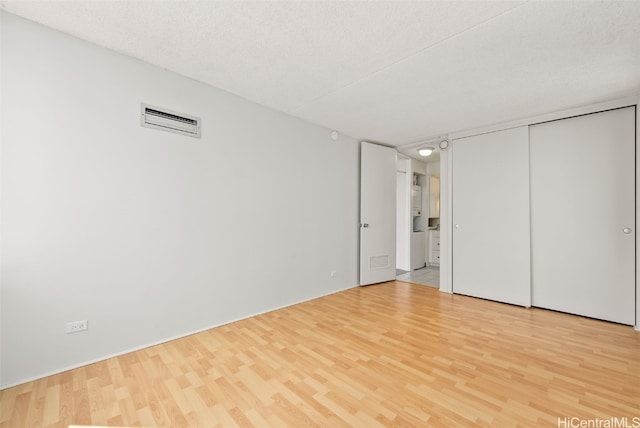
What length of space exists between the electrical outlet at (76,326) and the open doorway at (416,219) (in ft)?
15.8

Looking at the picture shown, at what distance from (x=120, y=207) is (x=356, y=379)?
241 cm

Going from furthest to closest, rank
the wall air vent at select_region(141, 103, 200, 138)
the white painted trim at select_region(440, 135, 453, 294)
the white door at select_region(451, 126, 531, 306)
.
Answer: the white painted trim at select_region(440, 135, 453, 294) → the white door at select_region(451, 126, 531, 306) → the wall air vent at select_region(141, 103, 200, 138)

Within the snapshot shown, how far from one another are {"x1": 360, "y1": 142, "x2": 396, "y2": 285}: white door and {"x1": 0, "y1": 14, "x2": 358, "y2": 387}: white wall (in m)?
1.57

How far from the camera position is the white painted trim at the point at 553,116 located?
2.93 metres

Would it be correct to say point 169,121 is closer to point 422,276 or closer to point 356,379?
point 356,379

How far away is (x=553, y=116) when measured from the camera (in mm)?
3348

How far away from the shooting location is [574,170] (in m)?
3.26

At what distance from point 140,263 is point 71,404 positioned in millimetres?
1043

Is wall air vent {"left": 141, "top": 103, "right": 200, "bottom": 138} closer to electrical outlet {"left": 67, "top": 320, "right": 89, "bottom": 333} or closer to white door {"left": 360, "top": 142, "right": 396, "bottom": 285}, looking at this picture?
electrical outlet {"left": 67, "top": 320, "right": 89, "bottom": 333}

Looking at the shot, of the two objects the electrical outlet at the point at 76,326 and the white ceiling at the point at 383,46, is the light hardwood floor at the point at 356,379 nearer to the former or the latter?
the electrical outlet at the point at 76,326

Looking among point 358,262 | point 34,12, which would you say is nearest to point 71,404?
point 34,12

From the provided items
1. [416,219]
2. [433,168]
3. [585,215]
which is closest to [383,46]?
[585,215]

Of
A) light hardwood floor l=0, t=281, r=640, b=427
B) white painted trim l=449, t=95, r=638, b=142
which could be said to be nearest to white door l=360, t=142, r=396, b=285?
white painted trim l=449, t=95, r=638, b=142

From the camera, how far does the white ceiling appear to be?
1754 mm
